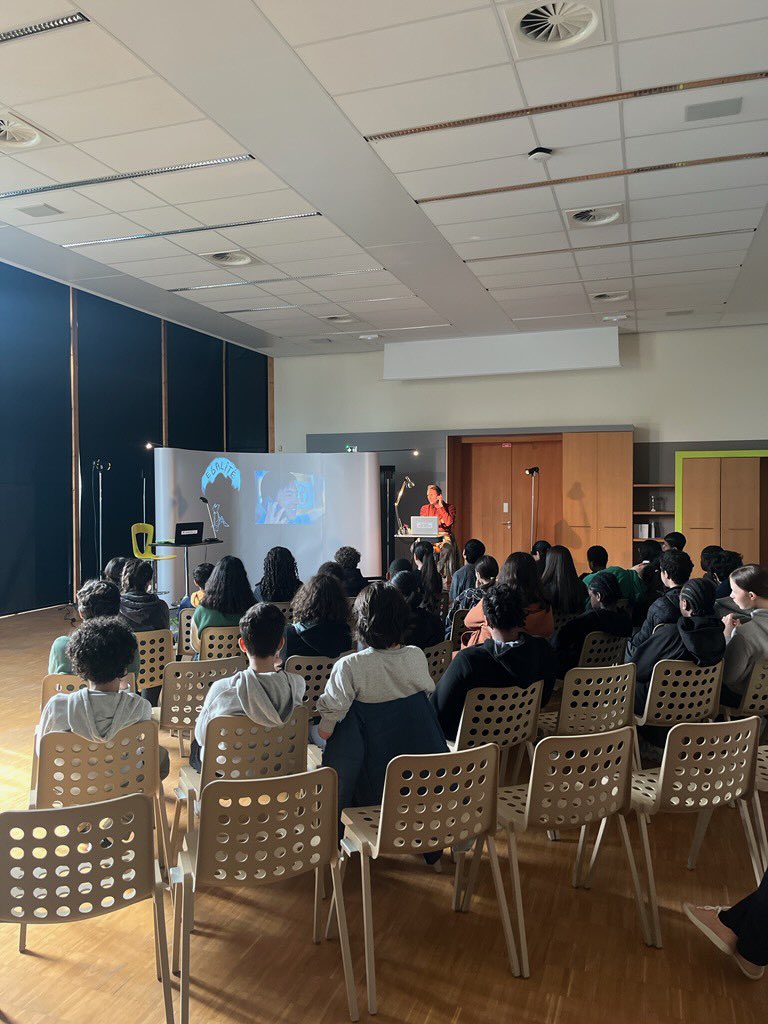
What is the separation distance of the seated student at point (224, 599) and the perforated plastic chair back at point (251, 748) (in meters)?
2.09

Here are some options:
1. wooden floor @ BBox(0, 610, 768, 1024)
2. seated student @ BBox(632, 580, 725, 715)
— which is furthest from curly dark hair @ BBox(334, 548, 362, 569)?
wooden floor @ BBox(0, 610, 768, 1024)

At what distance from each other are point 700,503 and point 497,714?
8.25 metres

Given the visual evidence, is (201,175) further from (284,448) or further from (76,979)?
(284,448)

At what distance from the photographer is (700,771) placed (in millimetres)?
2701

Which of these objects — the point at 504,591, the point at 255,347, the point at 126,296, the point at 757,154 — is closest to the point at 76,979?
the point at 504,591

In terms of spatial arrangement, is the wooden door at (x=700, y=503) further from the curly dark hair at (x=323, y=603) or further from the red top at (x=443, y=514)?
the curly dark hair at (x=323, y=603)

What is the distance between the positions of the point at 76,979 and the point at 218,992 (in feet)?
1.55

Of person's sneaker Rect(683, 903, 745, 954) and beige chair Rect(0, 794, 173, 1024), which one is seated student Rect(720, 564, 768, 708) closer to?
person's sneaker Rect(683, 903, 745, 954)

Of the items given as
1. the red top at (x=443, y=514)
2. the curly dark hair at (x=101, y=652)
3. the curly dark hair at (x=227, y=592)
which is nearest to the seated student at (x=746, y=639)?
the curly dark hair at (x=227, y=592)

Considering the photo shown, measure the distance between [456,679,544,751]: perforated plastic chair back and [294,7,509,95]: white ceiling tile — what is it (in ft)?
10.2

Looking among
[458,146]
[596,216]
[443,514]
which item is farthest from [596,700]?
[443,514]

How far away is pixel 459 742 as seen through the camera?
10.1 feet

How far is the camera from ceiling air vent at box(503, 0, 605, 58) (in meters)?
3.53

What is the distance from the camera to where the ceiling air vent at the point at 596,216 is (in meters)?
6.12
